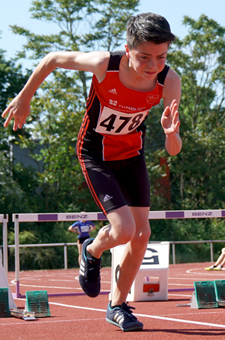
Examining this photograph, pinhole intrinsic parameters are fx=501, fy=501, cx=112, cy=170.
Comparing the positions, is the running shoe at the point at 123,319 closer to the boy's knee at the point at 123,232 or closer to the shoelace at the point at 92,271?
the shoelace at the point at 92,271

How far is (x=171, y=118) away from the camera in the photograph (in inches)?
160

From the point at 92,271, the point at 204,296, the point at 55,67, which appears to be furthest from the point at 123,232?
the point at 204,296

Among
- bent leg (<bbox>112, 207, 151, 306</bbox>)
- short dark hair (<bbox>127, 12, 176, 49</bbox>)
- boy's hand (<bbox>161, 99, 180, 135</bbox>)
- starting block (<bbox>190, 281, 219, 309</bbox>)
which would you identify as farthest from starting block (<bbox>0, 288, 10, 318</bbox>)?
short dark hair (<bbox>127, 12, 176, 49</bbox>)

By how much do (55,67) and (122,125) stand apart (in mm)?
739

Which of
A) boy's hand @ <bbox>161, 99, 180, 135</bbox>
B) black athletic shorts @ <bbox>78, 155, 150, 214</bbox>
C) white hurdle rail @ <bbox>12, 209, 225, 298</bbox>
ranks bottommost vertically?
white hurdle rail @ <bbox>12, 209, 225, 298</bbox>

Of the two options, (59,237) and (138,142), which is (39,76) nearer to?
(138,142)

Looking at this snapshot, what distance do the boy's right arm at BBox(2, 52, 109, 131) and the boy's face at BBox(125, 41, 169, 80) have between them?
1.03 ft

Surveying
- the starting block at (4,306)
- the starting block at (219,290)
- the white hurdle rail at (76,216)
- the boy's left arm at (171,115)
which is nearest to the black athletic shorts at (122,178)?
the boy's left arm at (171,115)

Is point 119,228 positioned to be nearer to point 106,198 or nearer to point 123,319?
point 106,198

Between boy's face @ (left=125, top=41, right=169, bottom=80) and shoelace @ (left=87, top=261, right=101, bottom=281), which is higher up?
boy's face @ (left=125, top=41, right=169, bottom=80)

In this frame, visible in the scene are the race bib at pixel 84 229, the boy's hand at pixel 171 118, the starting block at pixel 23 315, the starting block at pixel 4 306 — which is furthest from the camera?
the race bib at pixel 84 229

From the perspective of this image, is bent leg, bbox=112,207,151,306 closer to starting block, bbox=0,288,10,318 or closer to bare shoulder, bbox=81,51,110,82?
bare shoulder, bbox=81,51,110,82

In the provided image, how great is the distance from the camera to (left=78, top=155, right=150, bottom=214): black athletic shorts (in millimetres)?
4266

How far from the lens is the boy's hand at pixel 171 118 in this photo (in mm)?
3932
